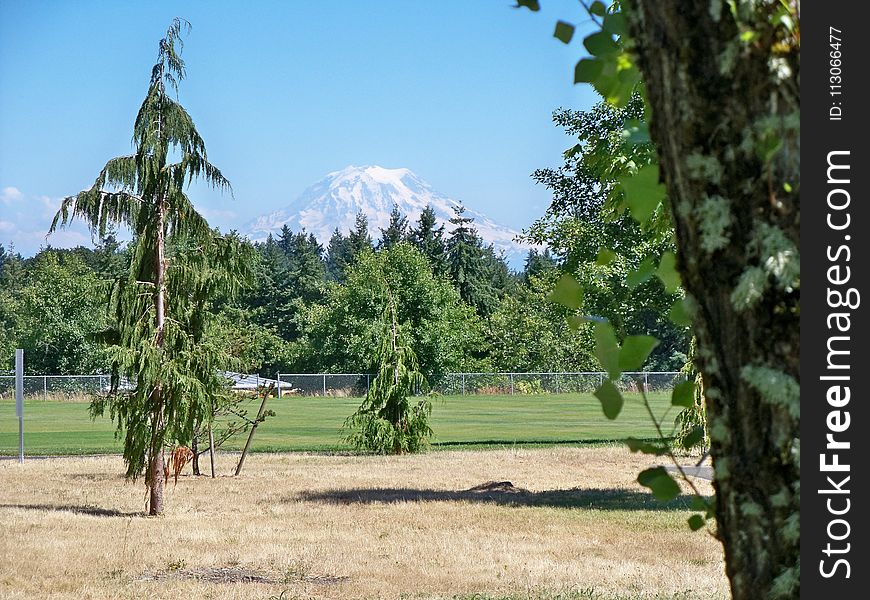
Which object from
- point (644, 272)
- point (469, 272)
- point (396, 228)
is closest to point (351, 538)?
point (644, 272)

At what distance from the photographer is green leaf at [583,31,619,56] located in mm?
1313

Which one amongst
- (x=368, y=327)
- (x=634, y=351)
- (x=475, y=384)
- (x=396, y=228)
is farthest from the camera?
(x=396, y=228)

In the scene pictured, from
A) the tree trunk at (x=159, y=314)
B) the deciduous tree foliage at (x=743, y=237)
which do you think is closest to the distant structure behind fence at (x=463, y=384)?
the tree trunk at (x=159, y=314)

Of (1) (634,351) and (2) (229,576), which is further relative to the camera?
(2) (229,576)

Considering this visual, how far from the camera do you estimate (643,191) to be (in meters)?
1.28

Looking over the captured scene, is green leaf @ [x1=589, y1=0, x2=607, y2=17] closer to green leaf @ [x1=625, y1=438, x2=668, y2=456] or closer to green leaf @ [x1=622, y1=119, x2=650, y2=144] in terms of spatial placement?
green leaf @ [x1=622, y1=119, x2=650, y2=144]

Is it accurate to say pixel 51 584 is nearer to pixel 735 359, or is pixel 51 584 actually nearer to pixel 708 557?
pixel 708 557

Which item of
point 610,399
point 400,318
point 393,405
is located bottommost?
point 393,405

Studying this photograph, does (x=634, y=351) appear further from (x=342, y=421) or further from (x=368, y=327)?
(x=368, y=327)

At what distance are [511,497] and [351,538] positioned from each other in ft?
11.8

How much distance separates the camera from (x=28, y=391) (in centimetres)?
4409

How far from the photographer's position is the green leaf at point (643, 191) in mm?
1272

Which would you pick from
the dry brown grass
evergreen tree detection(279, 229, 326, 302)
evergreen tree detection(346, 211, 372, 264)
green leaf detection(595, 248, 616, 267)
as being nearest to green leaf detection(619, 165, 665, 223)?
green leaf detection(595, 248, 616, 267)

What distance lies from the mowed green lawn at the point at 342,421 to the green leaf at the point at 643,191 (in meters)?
17.0
